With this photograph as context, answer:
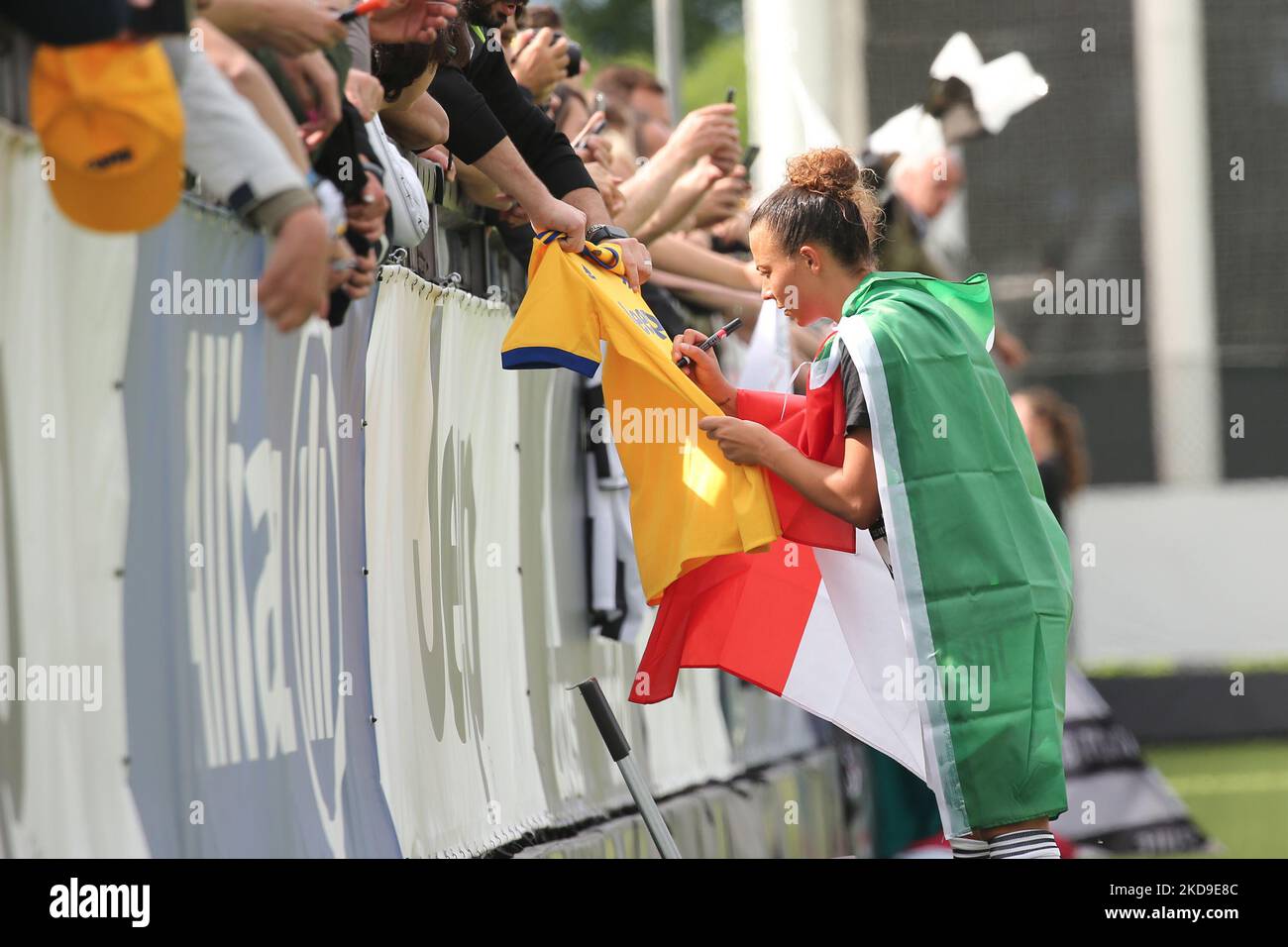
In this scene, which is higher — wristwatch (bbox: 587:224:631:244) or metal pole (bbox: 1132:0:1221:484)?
metal pole (bbox: 1132:0:1221:484)

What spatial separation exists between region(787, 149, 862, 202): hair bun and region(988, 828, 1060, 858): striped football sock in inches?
57.0

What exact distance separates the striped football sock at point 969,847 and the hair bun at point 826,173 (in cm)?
144

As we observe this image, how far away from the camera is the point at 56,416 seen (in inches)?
132

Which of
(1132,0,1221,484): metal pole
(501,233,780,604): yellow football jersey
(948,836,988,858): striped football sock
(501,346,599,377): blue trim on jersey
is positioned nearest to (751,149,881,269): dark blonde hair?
(501,233,780,604): yellow football jersey

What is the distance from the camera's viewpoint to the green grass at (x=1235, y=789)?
1319cm

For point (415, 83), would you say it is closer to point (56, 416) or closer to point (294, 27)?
point (294, 27)

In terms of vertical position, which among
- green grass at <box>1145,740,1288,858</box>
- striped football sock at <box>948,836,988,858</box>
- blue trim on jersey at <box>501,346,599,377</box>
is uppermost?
blue trim on jersey at <box>501,346,599,377</box>

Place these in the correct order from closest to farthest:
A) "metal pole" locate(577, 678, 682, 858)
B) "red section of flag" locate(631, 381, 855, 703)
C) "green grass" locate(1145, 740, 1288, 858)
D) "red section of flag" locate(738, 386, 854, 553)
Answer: "red section of flag" locate(738, 386, 854, 553) → "red section of flag" locate(631, 381, 855, 703) → "metal pole" locate(577, 678, 682, 858) → "green grass" locate(1145, 740, 1288, 858)

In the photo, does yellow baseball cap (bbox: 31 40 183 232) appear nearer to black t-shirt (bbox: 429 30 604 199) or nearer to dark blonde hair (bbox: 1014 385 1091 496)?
black t-shirt (bbox: 429 30 604 199)

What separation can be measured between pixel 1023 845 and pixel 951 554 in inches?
24.5

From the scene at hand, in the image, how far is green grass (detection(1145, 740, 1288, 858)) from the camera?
1319 centimetres

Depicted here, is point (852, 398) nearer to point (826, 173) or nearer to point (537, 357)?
point (826, 173)

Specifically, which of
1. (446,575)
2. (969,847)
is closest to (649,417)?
(446,575)
